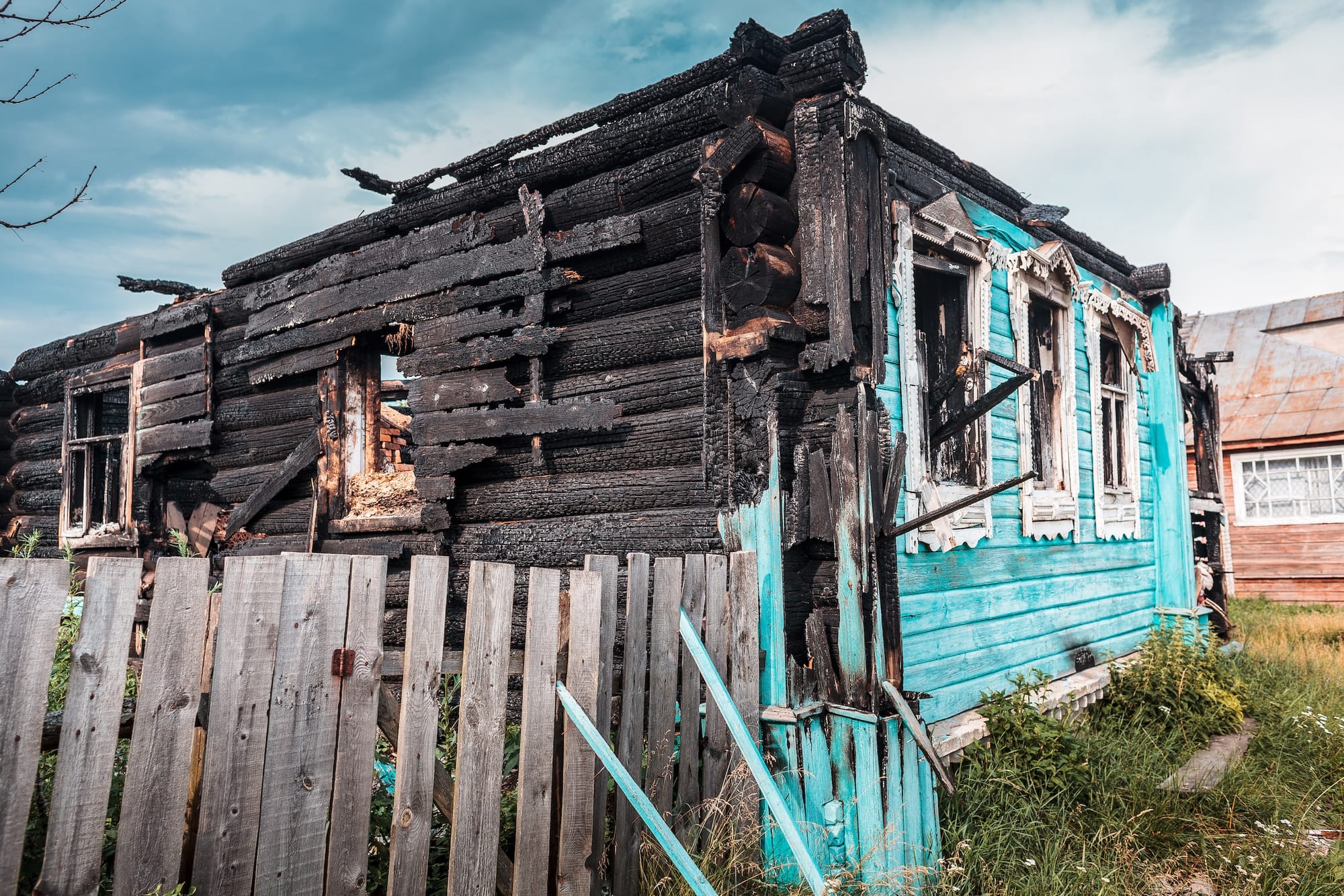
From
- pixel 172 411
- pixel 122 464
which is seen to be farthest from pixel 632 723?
pixel 122 464

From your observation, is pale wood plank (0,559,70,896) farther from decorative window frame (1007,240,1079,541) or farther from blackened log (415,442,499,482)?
decorative window frame (1007,240,1079,541)

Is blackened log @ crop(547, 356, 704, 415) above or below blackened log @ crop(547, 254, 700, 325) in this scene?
below

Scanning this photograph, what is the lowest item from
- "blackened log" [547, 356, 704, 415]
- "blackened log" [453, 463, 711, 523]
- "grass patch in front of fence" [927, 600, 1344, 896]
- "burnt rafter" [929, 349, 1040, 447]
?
"grass patch in front of fence" [927, 600, 1344, 896]

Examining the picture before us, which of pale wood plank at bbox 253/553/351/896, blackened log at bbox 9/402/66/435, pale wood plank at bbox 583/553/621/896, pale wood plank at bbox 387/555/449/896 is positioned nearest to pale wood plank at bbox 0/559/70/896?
pale wood plank at bbox 253/553/351/896

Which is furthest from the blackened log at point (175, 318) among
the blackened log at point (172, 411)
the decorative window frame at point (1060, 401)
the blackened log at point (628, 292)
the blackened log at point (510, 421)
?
the decorative window frame at point (1060, 401)

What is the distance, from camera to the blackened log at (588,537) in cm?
453

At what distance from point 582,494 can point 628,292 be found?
1155 mm

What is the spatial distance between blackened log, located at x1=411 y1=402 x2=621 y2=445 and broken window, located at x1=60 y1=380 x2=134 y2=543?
14.4ft

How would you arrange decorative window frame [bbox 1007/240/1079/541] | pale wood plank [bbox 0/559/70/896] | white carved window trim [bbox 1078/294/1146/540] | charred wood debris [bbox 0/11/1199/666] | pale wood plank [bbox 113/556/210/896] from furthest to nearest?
1. white carved window trim [bbox 1078/294/1146/540]
2. decorative window frame [bbox 1007/240/1079/541]
3. charred wood debris [bbox 0/11/1199/666]
4. pale wood plank [bbox 113/556/210/896]
5. pale wood plank [bbox 0/559/70/896]

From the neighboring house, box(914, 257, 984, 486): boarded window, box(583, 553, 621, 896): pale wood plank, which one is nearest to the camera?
box(583, 553, 621, 896): pale wood plank

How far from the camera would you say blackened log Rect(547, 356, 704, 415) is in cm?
467

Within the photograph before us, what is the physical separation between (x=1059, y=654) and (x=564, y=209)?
14.9 feet

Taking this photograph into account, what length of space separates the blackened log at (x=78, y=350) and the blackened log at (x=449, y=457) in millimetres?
4155

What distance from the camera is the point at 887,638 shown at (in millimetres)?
4215
